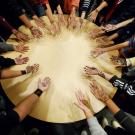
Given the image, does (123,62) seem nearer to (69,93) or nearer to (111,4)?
(69,93)

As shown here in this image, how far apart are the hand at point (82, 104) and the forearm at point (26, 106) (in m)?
0.39

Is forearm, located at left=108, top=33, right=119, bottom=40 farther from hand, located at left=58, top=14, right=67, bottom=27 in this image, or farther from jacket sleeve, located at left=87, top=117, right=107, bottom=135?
jacket sleeve, located at left=87, top=117, right=107, bottom=135

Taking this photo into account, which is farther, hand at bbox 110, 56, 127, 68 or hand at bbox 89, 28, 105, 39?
hand at bbox 89, 28, 105, 39

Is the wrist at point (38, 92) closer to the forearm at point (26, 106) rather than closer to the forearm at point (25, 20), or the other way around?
the forearm at point (26, 106)

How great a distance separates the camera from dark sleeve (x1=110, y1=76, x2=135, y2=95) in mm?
2566

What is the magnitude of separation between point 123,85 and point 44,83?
770 mm

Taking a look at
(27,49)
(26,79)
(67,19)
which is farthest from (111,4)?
(26,79)

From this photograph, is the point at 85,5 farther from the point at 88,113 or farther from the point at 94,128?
the point at 94,128

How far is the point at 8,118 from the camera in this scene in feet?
7.02

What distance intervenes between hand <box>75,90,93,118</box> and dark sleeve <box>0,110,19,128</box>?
591 mm

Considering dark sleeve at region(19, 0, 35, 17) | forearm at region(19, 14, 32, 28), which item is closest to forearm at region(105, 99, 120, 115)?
forearm at region(19, 14, 32, 28)

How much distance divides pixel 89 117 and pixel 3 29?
162 cm

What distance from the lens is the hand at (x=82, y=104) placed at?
2.42m

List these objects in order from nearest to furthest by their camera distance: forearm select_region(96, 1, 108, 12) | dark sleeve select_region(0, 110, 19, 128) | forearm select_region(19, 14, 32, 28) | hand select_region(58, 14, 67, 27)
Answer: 1. dark sleeve select_region(0, 110, 19, 128)
2. forearm select_region(19, 14, 32, 28)
3. hand select_region(58, 14, 67, 27)
4. forearm select_region(96, 1, 108, 12)
